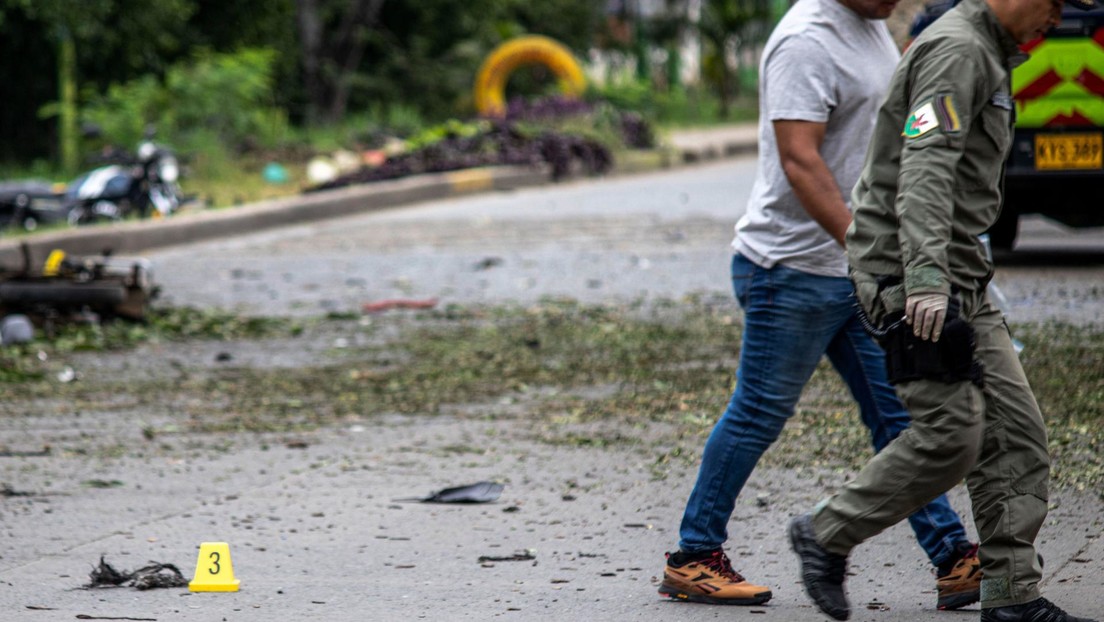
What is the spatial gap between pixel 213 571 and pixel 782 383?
171cm

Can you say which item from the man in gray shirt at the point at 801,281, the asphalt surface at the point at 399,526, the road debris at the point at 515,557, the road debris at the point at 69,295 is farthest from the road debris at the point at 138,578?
the road debris at the point at 69,295

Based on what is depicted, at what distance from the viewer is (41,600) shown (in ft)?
15.1

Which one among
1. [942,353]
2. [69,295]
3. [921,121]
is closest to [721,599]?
[942,353]

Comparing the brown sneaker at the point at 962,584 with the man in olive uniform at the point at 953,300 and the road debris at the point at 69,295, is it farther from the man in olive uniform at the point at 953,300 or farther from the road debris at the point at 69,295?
the road debris at the point at 69,295

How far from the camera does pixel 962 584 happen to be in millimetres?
4285

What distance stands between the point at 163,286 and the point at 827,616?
8.28 meters

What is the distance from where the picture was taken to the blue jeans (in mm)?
4340

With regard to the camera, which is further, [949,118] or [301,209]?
[301,209]

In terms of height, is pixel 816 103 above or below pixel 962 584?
above

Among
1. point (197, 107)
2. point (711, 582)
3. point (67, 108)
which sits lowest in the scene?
point (711, 582)

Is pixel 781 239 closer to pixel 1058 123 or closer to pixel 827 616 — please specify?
pixel 827 616

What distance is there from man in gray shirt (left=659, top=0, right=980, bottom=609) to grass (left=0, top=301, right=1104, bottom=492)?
1.47 m

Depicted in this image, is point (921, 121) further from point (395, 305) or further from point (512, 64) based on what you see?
point (512, 64)

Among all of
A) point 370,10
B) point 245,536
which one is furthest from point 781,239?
point 370,10
